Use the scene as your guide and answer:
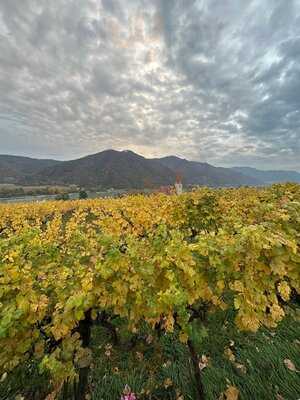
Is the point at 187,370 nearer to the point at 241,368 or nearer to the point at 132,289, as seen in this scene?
the point at 241,368

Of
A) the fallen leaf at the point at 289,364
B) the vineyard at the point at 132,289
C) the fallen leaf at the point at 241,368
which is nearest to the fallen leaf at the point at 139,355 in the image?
the vineyard at the point at 132,289

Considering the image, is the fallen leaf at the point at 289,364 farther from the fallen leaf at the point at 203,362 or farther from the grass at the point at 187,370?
the fallen leaf at the point at 203,362

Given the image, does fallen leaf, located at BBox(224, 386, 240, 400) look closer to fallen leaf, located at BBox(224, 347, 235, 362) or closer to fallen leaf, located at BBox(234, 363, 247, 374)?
fallen leaf, located at BBox(234, 363, 247, 374)

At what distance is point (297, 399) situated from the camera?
2361mm

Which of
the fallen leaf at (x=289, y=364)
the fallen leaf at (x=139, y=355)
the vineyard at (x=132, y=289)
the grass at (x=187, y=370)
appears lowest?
the fallen leaf at (x=139, y=355)

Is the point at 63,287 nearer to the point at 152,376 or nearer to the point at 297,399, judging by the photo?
the point at 152,376

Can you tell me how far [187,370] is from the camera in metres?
3.05

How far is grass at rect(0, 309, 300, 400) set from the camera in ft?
8.70

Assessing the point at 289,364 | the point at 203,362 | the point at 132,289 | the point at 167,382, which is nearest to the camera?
the point at 132,289

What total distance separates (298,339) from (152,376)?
2.03 m

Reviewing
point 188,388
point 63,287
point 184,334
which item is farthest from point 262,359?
point 63,287

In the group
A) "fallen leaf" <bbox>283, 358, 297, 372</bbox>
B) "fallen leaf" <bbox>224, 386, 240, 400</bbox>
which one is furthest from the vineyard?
"fallen leaf" <bbox>283, 358, 297, 372</bbox>

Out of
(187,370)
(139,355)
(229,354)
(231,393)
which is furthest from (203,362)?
(139,355)

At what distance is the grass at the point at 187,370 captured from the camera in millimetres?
2652
